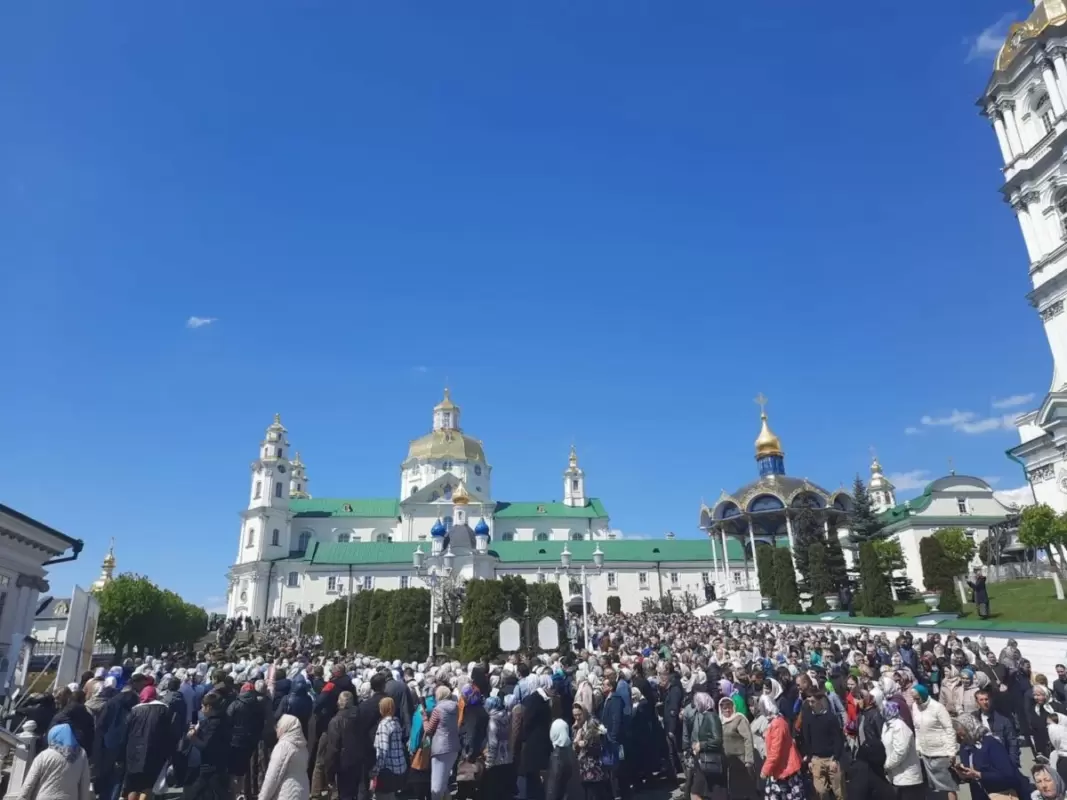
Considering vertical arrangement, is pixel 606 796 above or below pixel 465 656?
below

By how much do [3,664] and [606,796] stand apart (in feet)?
51.3

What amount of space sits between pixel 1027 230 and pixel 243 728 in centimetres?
5040

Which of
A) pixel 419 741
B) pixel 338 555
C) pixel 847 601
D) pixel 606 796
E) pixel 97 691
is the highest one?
pixel 338 555

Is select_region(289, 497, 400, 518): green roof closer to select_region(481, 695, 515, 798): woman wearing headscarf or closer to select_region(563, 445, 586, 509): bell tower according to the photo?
select_region(563, 445, 586, 509): bell tower

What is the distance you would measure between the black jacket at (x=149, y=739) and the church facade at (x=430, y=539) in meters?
42.9

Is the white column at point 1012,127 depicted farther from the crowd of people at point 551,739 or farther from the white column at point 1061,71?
the crowd of people at point 551,739

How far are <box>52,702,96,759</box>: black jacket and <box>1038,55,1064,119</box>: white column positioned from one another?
51565 mm

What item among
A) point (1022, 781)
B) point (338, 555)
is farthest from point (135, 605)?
point (1022, 781)

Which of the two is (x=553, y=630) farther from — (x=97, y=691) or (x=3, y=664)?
(x=3, y=664)

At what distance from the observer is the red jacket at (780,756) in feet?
25.1

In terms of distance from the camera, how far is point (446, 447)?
77375 mm

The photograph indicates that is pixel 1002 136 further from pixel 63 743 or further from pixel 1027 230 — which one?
pixel 63 743

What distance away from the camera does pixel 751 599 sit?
40.1m

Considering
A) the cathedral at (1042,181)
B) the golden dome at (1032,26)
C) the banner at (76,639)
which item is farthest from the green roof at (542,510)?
the banner at (76,639)
